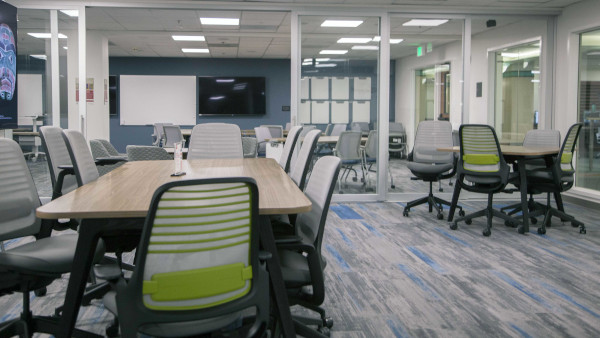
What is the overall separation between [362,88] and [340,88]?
0.27 m

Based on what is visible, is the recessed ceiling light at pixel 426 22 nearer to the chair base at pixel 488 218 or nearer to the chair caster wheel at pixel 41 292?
the chair base at pixel 488 218

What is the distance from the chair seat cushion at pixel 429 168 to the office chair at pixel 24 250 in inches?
147

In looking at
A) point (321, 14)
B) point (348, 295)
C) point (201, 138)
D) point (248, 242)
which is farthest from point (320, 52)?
point (248, 242)

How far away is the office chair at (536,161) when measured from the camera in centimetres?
490

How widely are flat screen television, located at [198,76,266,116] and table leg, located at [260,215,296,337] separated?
432 inches

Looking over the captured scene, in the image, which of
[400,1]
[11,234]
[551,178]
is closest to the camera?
[11,234]

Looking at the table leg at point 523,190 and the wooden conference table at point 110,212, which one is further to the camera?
the table leg at point 523,190

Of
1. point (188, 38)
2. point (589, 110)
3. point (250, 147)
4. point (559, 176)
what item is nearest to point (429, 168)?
point (559, 176)

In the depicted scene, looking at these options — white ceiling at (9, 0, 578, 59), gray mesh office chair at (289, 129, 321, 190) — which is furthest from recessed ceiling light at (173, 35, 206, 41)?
gray mesh office chair at (289, 129, 321, 190)

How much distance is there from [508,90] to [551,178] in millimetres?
3459

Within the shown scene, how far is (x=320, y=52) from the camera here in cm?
625

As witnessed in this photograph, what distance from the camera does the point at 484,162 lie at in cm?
459

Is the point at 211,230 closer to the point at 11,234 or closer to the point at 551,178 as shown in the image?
the point at 11,234

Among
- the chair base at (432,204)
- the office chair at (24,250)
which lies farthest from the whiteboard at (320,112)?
the office chair at (24,250)
